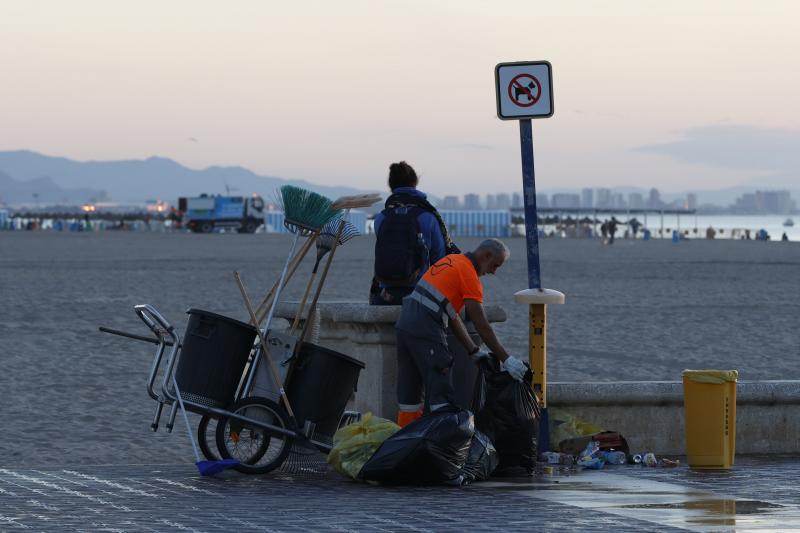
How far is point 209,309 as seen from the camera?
26.7 meters

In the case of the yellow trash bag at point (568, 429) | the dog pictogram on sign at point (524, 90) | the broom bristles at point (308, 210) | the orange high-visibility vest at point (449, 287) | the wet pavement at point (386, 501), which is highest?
the dog pictogram on sign at point (524, 90)

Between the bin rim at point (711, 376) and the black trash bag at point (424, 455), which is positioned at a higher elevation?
the bin rim at point (711, 376)

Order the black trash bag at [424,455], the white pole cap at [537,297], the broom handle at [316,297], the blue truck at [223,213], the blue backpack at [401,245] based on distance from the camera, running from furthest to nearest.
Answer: the blue truck at [223,213] < the blue backpack at [401,245] < the white pole cap at [537,297] < the broom handle at [316,297] < the black trash bag at [424,455]

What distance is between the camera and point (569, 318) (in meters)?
25.4

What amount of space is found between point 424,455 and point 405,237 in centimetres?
165

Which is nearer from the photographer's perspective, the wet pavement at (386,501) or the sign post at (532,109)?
the wet pavement at (386,501)

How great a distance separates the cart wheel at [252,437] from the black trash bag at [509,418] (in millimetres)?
1159

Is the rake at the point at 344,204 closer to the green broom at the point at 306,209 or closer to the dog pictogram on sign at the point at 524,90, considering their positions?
the green broom at the point at 306,209

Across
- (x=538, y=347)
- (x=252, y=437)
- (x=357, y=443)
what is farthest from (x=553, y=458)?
(x=252, y=437)

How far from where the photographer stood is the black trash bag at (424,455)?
8.75 metres

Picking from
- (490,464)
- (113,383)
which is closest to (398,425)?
(490,464)

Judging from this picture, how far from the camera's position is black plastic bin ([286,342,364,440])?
9430 millimetres

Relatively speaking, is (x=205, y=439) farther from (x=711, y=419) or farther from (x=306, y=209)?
→ (x=711, y=419)

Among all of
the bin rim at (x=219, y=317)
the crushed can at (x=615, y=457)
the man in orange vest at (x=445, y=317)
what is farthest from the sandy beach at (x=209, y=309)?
the crushed can at (x=615, y=457)
